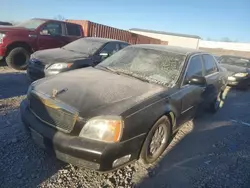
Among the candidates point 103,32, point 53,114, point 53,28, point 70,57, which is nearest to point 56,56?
point 70,57

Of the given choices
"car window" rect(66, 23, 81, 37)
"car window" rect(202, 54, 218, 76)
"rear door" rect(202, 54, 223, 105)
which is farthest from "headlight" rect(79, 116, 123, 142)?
"car window" rect(66, 23, 81, 37)

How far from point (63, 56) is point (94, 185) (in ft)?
13.8

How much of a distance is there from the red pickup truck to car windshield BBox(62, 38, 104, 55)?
161cm

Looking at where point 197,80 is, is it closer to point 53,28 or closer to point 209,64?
point 209,64

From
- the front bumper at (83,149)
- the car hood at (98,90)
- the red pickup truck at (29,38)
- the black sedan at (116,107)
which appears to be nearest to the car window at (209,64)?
the black sedan at (116,107)

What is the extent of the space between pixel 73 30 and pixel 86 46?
256 cm

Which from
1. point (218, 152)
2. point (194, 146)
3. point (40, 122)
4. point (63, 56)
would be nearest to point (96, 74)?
point (40, 122)

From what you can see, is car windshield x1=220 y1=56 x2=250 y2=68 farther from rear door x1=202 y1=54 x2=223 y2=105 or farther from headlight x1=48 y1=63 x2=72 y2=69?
headlight x1=48 y1=63 x2=72 y2=69

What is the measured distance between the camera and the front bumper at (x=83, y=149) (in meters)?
2.19

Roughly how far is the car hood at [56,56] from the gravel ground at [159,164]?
55.3 inches

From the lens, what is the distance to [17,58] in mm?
7320

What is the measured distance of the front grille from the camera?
7.64 ft

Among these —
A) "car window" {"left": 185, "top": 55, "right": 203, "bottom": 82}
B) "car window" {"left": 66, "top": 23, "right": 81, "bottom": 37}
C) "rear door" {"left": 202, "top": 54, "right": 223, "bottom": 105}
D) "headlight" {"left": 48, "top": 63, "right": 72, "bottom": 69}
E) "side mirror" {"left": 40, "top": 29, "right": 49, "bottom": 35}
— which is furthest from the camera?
"car window" {"left": 66, "top": 23, "right": 81, "bottom": 37}

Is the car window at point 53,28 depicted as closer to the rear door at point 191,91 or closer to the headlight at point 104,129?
the rear door at point 191,91
